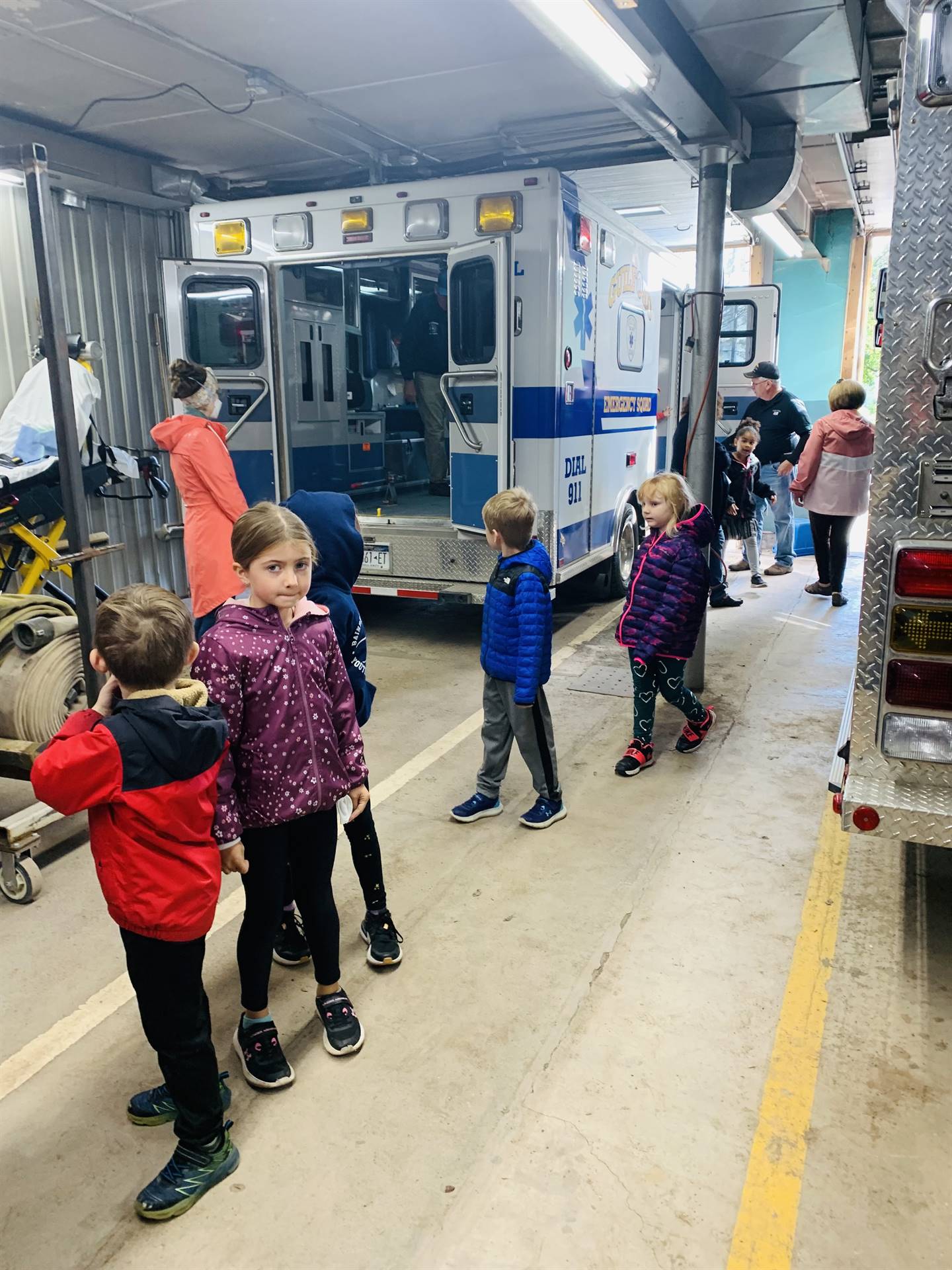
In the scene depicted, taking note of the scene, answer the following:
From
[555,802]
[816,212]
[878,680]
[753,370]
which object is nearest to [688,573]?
Result: [555,802]

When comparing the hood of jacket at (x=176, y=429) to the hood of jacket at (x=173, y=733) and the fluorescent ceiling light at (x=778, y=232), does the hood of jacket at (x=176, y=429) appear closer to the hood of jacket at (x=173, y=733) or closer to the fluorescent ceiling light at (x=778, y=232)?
the hood of jacket at (x=173, y=733)

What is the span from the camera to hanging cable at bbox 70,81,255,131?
254 inches

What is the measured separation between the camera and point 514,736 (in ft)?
13.6

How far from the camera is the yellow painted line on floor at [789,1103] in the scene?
2.06 m

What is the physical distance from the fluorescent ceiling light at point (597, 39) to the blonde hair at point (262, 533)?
2504 millimetres

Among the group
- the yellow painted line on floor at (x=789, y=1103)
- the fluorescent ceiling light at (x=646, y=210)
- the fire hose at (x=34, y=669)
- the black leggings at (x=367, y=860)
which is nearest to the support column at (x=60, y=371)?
the fire hose at (x=34, y=669)

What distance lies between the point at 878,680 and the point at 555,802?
5.18 feet

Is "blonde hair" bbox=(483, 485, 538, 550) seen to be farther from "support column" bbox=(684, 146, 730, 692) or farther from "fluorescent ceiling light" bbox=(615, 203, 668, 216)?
"fluorescent ceiling light" bbox=(615, 203, 668, 216)

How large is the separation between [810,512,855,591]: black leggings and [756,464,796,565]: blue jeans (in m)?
1.04

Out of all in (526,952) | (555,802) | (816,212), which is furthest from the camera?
(816,212)

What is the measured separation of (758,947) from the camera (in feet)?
10.4

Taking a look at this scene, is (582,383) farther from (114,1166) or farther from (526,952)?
(114,1166)

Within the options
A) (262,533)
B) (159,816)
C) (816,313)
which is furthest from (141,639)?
(816,313)

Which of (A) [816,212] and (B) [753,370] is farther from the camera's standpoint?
(A) [816,212]
